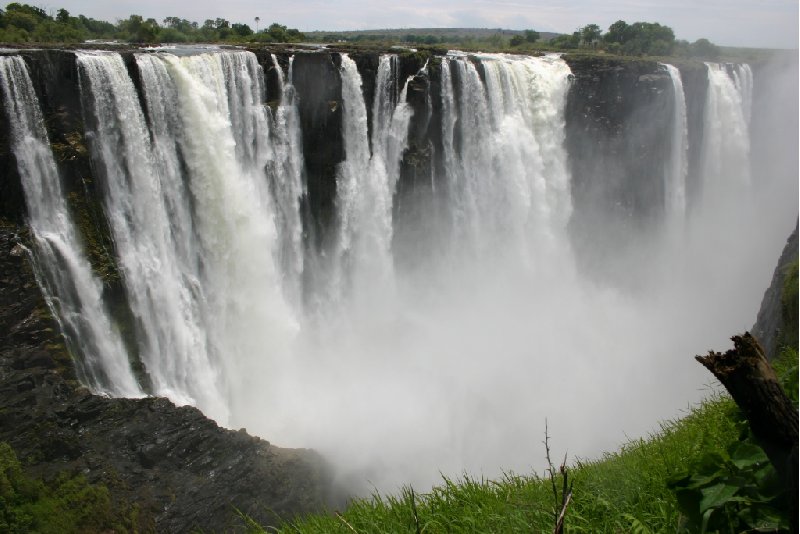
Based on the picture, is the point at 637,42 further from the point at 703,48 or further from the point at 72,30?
the point at 72,30

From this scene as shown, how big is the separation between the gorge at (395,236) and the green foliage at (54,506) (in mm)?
600

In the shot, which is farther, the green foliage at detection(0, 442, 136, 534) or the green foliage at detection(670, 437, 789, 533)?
the green foliage at detection(0, 442, 136, 534)

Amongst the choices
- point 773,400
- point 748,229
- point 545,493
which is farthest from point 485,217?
point 773,400

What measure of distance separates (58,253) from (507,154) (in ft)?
39.2

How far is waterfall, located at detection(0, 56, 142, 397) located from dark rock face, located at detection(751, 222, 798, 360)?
10.7m

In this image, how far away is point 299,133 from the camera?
50.3 ft

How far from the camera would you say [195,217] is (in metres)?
13.5

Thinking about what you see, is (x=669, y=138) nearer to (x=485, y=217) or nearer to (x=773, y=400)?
(x=485, y=217)

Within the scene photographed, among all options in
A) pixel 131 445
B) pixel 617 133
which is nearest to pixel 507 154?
pixel 617 133

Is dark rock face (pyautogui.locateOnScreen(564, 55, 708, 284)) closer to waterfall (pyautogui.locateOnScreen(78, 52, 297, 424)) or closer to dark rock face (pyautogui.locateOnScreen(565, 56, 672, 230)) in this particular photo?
dark rock face (pyautogui.locateOnScreen(565, 56, 672, 230))

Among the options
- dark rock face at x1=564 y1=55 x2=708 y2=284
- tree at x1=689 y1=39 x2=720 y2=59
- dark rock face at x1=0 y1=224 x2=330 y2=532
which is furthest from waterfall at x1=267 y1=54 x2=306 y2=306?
tree at x1=689 y1=39 x2=720 y2=59

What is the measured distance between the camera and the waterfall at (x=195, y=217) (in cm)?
1220

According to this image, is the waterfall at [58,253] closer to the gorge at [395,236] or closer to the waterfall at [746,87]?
the gorge at [395,236]

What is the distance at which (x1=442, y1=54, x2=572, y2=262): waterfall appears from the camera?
688 inches
